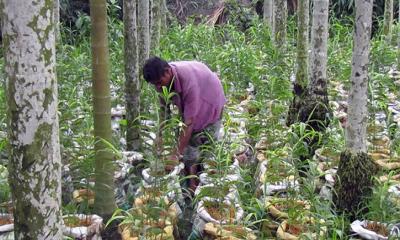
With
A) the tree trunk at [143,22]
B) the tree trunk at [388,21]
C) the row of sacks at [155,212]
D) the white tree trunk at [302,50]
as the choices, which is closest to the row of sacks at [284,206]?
the row of sacks at [155,212]

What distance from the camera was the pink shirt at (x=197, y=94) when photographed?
14.1ft

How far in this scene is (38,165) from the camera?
2.22 metres

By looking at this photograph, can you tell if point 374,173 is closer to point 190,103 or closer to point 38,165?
point 190,103

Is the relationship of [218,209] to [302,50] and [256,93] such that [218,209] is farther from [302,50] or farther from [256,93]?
[256,93]

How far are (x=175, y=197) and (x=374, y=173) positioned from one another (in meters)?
1.37

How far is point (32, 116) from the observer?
7.11ft

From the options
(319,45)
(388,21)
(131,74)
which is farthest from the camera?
(388,21)

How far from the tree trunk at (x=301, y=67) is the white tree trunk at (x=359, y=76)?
1.63 m

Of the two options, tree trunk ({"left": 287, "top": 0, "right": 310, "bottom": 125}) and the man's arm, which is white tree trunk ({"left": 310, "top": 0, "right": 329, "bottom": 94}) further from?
the man's arm

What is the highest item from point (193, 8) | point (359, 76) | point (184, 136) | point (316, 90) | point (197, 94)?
point (193, 8)

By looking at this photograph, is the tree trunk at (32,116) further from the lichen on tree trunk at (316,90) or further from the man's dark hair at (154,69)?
the lichen on tree trunk at (316,90)

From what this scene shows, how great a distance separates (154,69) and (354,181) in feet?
5.12

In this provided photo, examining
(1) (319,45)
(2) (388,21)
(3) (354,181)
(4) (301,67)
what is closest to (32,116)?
(3) (354,181)

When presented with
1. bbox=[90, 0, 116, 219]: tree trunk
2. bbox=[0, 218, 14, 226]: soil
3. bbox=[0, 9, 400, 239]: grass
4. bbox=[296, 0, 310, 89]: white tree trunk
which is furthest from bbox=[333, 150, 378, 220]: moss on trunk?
bbox=[0, 218, 14, 226]: soil
